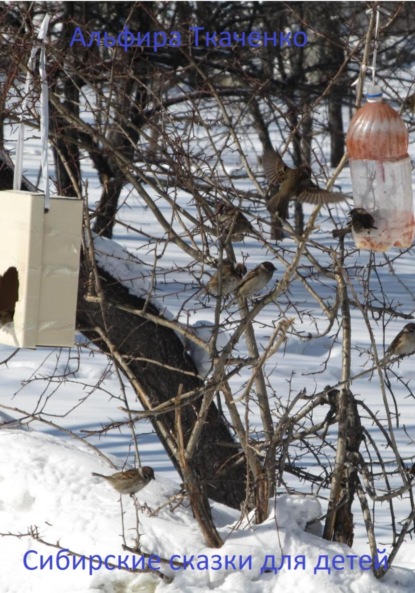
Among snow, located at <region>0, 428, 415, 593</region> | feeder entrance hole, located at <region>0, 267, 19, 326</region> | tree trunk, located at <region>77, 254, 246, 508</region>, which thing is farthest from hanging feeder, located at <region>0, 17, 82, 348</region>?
tree trunk, located at <region>77, 254, 246, 508</region>

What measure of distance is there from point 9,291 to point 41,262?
0.33 m

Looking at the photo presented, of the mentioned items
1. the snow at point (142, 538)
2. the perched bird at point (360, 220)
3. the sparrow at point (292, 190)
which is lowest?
the snow at point (142, 538)

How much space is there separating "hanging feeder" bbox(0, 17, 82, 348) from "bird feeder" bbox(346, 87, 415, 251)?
1034 mm

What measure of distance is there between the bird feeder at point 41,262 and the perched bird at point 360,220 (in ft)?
3.26

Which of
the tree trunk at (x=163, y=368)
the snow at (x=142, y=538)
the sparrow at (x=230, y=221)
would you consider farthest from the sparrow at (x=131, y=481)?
the sparrow at (x=230, y=221)

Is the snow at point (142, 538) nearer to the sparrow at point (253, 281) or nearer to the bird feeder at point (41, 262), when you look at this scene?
the sparrow at point (253, 281)

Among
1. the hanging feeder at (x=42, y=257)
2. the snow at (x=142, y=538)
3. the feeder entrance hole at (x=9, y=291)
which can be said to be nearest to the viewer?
the hanging feeder at (x=42, y=257)

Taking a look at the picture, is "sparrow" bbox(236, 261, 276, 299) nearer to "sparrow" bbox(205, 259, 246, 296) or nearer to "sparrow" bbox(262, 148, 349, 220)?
"sparrow" bbox(205, 259, 246, 296)

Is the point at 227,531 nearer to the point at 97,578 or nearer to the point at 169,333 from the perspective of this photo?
the point at 97,578

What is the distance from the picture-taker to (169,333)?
4.49 m

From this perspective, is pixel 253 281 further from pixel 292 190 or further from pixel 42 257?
pixel 42 257

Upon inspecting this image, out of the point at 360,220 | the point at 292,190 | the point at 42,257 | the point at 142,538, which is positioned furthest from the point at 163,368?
the point at 42,257

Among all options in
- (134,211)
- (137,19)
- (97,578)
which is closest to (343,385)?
(97,578)

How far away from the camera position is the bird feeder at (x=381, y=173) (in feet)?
9.90
